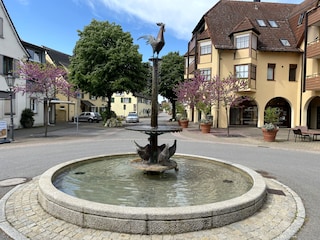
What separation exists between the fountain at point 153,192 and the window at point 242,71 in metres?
19.5

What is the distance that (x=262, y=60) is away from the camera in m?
26.9

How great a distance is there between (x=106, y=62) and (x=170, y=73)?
13494mm

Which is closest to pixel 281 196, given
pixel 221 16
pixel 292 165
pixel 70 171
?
pixel 292 165

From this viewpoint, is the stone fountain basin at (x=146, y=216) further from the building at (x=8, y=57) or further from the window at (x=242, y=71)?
the window at (x=242, y=71)

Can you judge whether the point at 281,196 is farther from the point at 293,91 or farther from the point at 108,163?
the point at 293,91

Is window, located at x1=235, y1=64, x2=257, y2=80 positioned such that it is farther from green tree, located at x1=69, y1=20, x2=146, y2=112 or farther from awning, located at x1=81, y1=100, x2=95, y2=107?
awning, located at x1=81, y1=100, x2=95, y2=107

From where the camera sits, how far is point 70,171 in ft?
23.4

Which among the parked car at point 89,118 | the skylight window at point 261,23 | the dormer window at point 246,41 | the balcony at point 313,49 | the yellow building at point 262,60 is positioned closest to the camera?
the balcony at point 313,49

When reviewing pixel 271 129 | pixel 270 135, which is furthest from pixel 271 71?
pixel 270 135

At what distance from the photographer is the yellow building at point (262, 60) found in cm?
2573

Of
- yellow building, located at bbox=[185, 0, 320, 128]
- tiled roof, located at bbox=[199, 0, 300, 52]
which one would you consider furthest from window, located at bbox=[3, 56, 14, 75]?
tiled roof, located at bbox=[199, 0, 300, 52]

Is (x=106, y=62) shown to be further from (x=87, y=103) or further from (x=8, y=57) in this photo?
(x=87, y=103)

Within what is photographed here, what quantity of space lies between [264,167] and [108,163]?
5.53 metres

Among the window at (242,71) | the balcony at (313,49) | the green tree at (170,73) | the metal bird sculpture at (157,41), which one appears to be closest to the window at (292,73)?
the balcony at (313,49)
